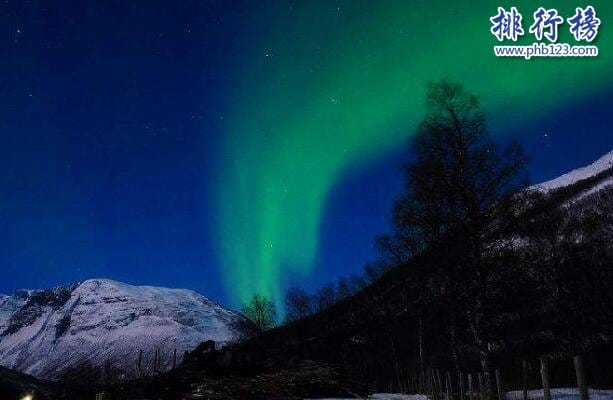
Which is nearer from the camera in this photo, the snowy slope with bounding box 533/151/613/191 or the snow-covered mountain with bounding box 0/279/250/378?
the snowy slope with bounding box 533/151/613/191

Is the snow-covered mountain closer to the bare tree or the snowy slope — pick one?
the bare tree

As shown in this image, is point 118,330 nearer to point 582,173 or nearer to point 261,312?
point 261,312

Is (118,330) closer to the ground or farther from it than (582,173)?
closer to the ground

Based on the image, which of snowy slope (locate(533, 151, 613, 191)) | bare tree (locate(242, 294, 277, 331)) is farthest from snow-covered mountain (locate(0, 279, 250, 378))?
snowy slope (locate(533, 151, 613, 191))

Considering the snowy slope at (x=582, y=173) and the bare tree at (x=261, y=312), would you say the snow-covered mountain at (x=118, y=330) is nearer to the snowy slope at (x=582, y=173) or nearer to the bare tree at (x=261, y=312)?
the bare tree at (x=261, y=312)

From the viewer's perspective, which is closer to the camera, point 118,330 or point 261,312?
point 261,312

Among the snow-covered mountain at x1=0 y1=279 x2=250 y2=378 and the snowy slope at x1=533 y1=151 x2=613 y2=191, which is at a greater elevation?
the snowy slope at x1=533 y1=151 x2=613 y2=191

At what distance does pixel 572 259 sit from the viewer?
31031mm

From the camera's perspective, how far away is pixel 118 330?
393ft

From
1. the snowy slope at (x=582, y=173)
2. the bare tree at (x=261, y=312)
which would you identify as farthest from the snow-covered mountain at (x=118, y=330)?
the snowy slope at (x=582, y=173)

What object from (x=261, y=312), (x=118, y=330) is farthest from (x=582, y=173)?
(x=118, y=330)

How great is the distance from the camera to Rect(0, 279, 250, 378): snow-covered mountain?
97.1 metres

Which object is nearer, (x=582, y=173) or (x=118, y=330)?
(x=582, y=173)

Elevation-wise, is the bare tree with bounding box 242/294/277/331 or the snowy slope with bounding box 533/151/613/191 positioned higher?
the snowy slope with bounding box 533/151/613/191
